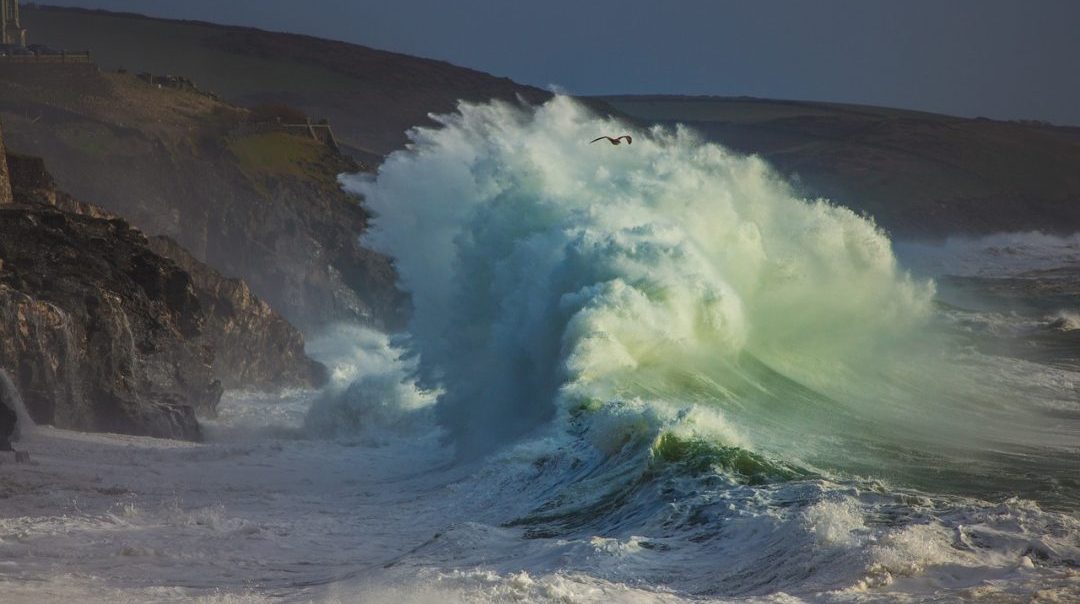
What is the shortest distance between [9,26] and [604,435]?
6314 centimetres

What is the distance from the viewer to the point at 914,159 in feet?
357

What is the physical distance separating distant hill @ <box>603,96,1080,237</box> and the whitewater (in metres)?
59.3

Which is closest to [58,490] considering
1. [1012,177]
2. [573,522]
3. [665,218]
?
[573,522]

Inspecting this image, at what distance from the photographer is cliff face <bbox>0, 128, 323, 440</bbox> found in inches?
795

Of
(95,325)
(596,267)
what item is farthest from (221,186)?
(596,267)

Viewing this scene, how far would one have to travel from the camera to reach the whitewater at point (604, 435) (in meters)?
11.6

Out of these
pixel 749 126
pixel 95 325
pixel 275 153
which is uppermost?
pixel 749 126

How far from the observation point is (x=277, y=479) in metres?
18.7

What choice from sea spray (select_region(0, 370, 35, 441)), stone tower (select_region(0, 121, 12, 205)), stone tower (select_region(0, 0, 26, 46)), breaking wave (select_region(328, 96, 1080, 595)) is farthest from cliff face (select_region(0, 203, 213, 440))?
stone tower (select_region(0, 0, 26, 46))

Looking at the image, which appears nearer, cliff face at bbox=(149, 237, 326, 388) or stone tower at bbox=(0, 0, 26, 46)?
cliff face at bbox=(149, 237, 326, 388)

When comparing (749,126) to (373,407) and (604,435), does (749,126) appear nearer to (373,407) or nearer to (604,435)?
(373,407)

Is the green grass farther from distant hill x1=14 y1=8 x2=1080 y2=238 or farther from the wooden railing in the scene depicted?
distant hill x1=14 y1=8 x2=1080 y2=238

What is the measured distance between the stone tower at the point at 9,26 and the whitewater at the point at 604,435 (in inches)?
1675

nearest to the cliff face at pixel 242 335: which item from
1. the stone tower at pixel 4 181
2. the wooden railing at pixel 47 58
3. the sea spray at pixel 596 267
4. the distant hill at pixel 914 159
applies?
the sea spray at pixel 596 267
